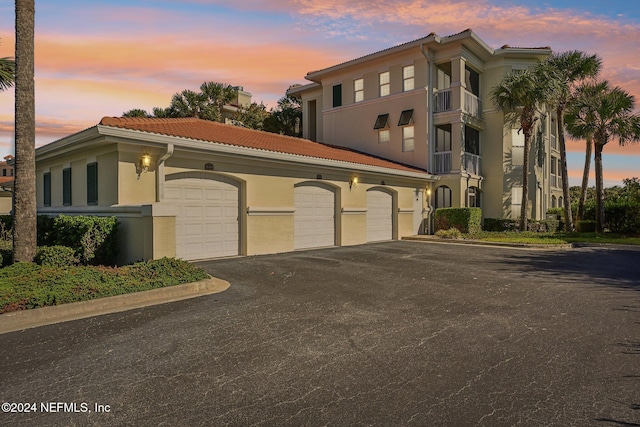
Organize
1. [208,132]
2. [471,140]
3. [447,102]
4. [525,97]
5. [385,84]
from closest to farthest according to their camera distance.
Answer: [208,132]
[525,97]
[447,102]
[471,140]
[385,84]

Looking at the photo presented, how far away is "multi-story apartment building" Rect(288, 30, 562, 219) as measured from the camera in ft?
70.0

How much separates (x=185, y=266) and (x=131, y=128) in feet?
15.2

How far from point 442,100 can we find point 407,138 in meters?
2.84

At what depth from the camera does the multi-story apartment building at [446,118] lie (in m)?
21.3

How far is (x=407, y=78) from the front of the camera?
22.6 m

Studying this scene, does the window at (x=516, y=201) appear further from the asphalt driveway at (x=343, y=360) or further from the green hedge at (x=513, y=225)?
the asphalt driveway at (x=343, y=360)

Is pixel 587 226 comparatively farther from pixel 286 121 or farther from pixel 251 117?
pixel 251 117

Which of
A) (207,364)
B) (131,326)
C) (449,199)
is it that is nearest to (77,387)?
(207,364)

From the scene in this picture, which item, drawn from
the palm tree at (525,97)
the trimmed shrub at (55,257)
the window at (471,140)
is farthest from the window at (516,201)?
the trimmed shrub at (55,257)

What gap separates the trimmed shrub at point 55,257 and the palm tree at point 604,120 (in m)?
26.2

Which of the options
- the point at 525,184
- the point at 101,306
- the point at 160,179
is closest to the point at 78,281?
the point at 101,306

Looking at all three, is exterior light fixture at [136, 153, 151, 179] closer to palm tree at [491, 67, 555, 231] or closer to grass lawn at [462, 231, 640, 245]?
grass lawn at [462, 231, 640, 245]

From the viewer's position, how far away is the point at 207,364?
427 centimetres

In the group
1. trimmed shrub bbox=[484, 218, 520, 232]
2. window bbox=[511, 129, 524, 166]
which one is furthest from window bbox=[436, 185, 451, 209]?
window bbox=[511, 129, 524, 166]
